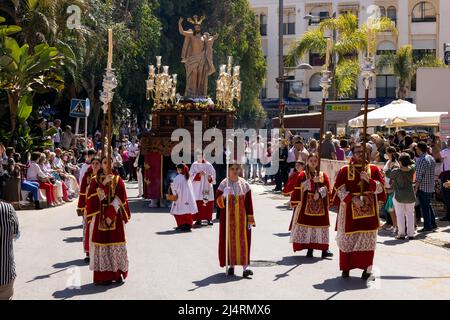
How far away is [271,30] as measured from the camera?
2655 inches

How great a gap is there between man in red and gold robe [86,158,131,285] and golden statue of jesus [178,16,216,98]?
13.2 meters

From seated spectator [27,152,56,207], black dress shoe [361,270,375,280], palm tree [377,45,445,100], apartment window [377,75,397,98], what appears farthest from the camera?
apartment window [377,75,397,98]

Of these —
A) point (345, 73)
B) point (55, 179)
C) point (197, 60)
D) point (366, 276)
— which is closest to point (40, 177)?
point (55, 179)

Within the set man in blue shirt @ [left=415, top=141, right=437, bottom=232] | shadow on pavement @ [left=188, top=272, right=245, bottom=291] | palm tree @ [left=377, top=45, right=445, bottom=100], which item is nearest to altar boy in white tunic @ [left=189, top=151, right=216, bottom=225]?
man in blue shirt @ [left=415, top=141, right=437, bottom=232]

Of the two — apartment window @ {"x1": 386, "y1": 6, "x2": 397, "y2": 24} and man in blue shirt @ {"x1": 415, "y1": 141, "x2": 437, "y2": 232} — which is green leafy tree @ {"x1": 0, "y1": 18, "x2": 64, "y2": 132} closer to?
man in blue shirt @ {"x1": 415, "y1": 141, "x2": 437, "y2": 232}

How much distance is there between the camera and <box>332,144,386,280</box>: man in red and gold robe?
11.6 metres

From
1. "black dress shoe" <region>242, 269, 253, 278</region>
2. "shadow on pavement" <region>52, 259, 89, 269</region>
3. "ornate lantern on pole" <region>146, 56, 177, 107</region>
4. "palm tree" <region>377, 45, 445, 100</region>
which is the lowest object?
"shadow on pavement" <region>52, 259, 89, 269</region>

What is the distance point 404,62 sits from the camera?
56531mm

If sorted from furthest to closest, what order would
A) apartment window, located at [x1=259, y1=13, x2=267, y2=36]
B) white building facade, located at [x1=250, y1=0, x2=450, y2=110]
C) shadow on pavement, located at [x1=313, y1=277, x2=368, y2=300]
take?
apartment window, located at [x1=259, y1=13, x2=267, y2=36] < white building facade, located at [x1=250, y1=0, x2=450, y2=110] < shadow on pavement, located at [x1=313, y1=277, x2=368, y2=300]

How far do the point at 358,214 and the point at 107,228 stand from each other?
3404 millimetres

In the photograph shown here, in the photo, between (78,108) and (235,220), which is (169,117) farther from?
(235,220)

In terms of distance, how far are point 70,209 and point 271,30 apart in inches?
1875
